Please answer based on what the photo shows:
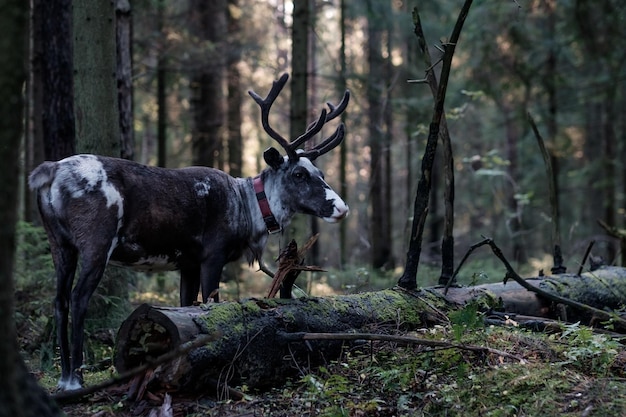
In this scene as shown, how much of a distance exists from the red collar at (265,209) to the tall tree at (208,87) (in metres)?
8.61

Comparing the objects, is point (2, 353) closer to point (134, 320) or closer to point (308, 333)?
point (134, 320)

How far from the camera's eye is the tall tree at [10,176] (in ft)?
8.13

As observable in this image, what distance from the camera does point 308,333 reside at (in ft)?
16.8

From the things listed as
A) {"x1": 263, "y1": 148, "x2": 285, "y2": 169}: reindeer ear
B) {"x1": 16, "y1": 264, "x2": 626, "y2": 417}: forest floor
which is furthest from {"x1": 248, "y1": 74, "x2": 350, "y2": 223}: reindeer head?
{"x1": 16, "y1": 264, "x2": 626, "y2": 417}: forest floor

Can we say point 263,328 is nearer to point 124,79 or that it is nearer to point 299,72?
point 124,79

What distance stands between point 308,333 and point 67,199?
238 centimetres

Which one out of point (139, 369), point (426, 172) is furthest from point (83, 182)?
point (426, 172)

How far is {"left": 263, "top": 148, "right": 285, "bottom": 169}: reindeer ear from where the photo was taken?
698 centimetres

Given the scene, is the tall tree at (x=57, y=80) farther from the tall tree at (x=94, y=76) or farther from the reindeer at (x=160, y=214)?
the reindeer at (x=160, y=214)

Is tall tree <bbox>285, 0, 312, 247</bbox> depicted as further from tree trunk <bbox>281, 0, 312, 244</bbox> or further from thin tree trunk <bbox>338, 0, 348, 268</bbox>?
thin tree trunk <bbox>338, 0, 348, 268</bbox>

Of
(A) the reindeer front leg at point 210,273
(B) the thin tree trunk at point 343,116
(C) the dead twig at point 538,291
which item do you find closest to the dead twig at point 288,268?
(A) the reindeer front leg at point 210,273

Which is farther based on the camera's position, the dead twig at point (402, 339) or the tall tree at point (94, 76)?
the tall tree at point (94, 76)

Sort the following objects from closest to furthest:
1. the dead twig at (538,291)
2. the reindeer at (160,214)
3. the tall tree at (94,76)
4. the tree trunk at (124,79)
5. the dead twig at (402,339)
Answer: the dead twig at (402,339) → the reindeer at (160,214) → the dead twig at (538,291) → the tall tree at (94,76) → the tree trunk at (124,79)

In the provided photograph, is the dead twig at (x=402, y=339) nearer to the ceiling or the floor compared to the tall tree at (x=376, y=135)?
nearer to the floor
